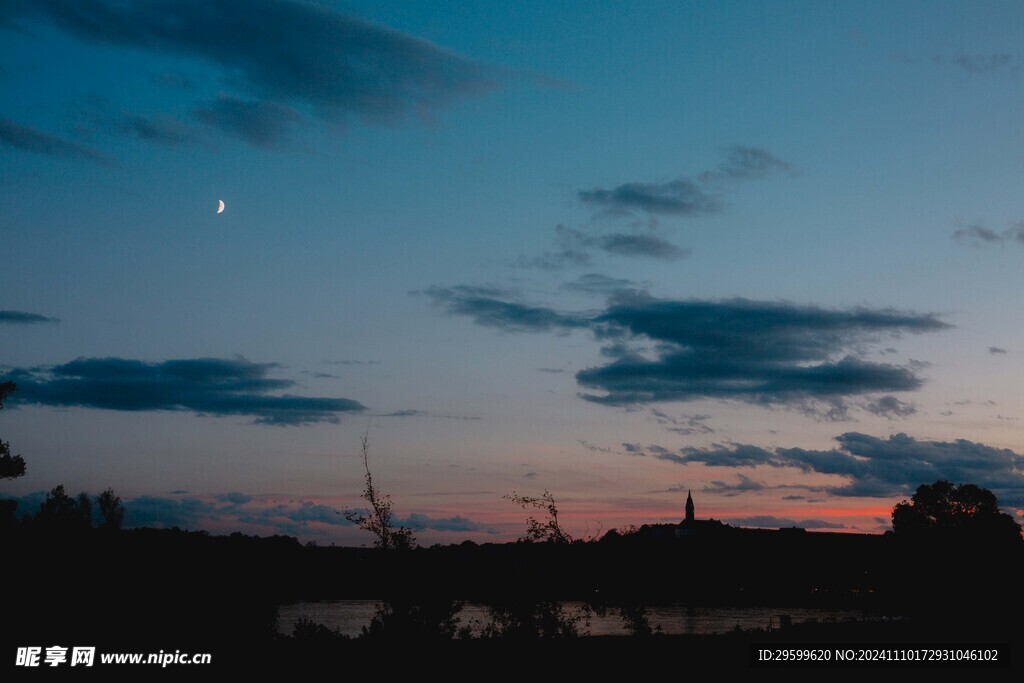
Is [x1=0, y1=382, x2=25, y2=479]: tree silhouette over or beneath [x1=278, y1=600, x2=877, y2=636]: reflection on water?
over

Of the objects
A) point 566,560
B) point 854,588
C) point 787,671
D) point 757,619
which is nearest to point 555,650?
point 566,560

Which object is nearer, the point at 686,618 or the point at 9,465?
the point at 9,465

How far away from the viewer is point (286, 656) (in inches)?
979

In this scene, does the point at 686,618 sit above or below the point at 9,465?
below

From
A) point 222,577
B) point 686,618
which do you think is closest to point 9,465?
point 222,577

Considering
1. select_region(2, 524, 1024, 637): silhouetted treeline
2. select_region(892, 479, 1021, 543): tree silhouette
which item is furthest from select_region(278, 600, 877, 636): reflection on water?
select_region(2, 524, 1024, 637): silhouetted treeline

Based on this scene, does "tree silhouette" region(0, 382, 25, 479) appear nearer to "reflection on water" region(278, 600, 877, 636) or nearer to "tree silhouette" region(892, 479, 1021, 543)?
"reflection on water" region(278, 600, 877, 636)

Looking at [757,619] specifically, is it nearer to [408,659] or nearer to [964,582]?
[964,582]

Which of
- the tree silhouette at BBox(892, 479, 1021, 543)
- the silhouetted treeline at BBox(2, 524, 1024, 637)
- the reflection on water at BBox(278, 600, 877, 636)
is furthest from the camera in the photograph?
the tree silhouette at BBox(892, 479, 1021, 543)

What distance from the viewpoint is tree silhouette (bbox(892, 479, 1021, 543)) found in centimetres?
13438

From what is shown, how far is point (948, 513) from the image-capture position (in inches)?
5507

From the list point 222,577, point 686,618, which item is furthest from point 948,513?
point 222,577

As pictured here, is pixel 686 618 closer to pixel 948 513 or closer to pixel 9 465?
pixel 948 513

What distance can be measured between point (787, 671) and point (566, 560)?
26.3 ft
